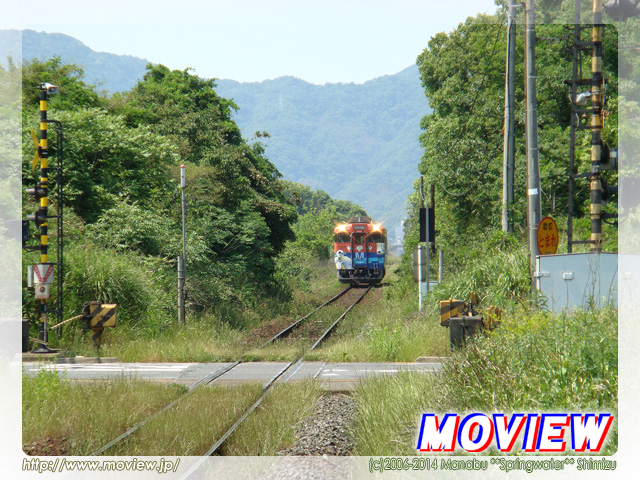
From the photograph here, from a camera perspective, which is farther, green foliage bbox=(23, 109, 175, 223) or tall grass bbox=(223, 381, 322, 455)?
green foliage bbox=(23, 109, 175, 223)

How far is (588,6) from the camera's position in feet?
92.2

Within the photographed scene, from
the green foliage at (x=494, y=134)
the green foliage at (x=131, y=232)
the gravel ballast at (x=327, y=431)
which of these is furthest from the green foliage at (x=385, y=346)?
the green foliage at (x=131, y=232)

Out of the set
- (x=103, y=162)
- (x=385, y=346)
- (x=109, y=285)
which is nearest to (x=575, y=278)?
(x=385, y=346)

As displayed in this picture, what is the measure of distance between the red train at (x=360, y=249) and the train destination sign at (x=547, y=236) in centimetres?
2408

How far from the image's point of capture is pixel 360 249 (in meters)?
38.1

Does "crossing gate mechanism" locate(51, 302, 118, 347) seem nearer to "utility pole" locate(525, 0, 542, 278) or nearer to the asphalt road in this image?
the asphalt road

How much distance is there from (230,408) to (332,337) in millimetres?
10446

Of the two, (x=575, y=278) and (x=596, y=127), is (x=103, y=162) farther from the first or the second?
(x=575, y=278)

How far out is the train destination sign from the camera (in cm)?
1286

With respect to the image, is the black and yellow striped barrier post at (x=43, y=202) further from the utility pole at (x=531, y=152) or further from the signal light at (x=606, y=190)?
the signal light at (x=606, y=190)

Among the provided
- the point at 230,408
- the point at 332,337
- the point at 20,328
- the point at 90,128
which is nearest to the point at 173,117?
the point at 90,128

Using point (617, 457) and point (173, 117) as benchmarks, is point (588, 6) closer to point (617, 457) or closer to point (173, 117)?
point (173, 117)

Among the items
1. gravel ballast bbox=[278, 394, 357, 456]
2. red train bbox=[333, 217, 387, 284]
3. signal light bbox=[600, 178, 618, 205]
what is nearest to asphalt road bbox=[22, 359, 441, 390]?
gravel ballast bbox=[278, 394, 357, 456]

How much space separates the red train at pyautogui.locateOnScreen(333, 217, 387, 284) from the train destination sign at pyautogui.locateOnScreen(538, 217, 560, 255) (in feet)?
79.0
